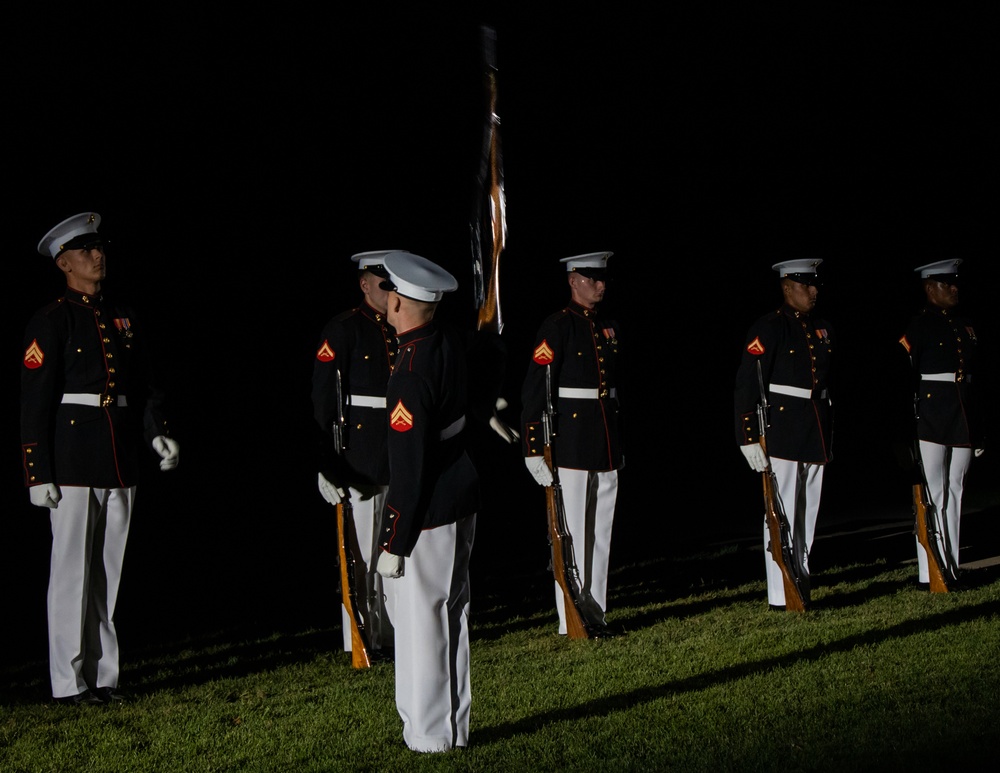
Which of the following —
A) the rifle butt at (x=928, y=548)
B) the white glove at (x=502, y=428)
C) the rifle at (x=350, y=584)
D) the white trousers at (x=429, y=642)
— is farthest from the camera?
the rifle butt at (x=928, y=548)

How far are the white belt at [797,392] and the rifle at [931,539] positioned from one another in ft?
2.73

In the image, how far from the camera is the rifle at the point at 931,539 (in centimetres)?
660

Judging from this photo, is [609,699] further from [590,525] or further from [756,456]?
[756,456]

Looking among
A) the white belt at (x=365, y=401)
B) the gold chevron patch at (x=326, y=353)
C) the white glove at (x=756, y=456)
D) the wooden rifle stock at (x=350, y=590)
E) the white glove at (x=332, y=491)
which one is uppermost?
the gold chevron patch at (x=326, y=353)

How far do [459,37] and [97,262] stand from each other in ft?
17.0

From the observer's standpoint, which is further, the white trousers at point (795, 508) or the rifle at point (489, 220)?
the white trousers at point (795, 508)

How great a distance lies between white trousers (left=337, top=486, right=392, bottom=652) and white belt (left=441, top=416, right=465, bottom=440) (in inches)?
59.2

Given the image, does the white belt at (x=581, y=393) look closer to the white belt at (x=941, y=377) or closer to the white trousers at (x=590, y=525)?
the white trousers at (x=590, y=525)

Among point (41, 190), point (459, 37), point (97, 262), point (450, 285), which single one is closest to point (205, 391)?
point (41, 190)

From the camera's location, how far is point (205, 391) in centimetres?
960

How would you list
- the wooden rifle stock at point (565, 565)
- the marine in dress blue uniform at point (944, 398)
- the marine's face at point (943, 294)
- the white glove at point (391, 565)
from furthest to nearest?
the marine's face at point (943, 294)
the marine in dress blue uniform at point (944, 398)
the wooden rifle stock at point (565, 565)
the white glove at point (391, 565)

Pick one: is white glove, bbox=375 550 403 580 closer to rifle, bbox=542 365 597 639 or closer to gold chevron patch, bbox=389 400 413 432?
gold chevron patch, bbox=389 400 413 432

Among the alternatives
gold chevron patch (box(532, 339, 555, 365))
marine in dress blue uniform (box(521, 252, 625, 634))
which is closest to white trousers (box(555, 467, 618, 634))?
marine in dress blue uniform (box(521, 252, 625, 634))

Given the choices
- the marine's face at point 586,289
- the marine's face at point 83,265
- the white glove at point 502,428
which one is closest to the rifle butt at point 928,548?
the marine's face at point 586,289
